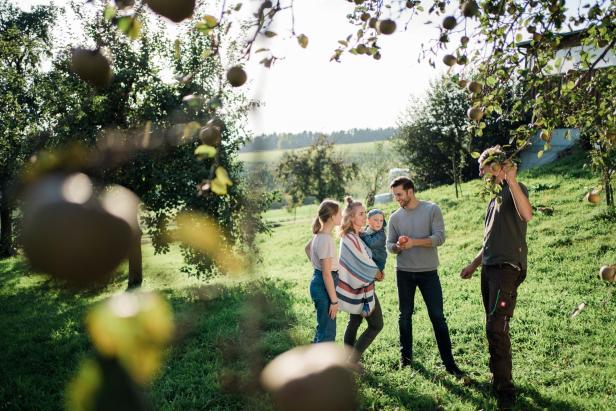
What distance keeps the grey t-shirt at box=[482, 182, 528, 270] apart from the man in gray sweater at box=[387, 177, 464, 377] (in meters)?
0.74

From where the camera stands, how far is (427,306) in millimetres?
4992

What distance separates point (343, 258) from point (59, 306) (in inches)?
302

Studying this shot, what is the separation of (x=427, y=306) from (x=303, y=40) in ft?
13.9

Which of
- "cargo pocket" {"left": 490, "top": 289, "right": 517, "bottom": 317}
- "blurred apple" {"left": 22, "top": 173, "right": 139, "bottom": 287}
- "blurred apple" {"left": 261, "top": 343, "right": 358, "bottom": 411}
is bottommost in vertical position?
"cargo pocket" {"left": 490, "top": 289, "right": 517, "bottom": 317}

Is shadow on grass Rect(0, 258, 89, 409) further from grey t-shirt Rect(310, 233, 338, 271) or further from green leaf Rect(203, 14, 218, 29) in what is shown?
green leaf Rect(203, 14, 218, 29)

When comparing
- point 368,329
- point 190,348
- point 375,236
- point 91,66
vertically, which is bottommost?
point 190,348

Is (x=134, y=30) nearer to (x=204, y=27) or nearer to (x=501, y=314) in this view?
(x=204, y=27)

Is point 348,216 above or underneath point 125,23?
underneath

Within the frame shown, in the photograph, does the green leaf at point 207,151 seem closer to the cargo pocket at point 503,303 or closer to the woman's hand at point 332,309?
the cargo pocket at point 503,303

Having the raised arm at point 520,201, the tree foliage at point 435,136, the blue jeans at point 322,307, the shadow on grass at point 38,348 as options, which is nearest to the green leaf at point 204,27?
the shadow on grass at point 38,348

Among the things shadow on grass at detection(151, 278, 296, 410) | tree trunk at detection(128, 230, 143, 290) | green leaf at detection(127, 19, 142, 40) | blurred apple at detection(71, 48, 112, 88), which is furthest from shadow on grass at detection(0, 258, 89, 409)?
blurred apple at detection(71, 48, 112, 88)

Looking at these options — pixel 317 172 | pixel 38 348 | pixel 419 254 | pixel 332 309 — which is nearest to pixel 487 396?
pixel 419 254

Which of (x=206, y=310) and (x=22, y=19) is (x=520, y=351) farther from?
(x=22, y=19)

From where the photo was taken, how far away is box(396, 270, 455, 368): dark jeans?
493 centimetres
